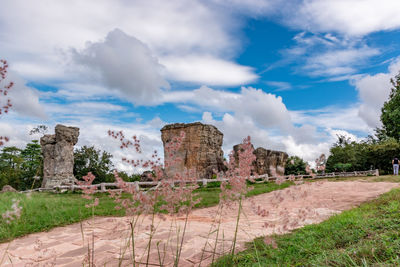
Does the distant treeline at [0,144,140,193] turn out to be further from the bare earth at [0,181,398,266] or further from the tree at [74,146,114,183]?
the bare earth at [0,181,398,266]

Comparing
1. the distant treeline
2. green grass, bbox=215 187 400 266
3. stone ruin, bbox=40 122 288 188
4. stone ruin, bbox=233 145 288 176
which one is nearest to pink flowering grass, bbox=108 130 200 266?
green grass, bbox=215 187 400 266

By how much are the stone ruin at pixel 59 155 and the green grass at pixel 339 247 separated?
15.2 m

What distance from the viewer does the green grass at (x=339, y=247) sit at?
237 cm

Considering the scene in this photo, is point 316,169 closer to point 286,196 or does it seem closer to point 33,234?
point 286,196

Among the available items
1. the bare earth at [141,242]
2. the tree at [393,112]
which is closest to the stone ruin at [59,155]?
the bare earth at [141,242]

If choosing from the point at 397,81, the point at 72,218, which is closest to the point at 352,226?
the point at 72,218

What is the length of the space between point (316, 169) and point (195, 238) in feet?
8.40

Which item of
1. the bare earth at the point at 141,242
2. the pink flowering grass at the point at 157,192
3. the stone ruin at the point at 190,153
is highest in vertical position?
the stone ruin at the point at 190,153

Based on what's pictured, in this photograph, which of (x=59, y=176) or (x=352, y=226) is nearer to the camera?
(x=352, y=226)

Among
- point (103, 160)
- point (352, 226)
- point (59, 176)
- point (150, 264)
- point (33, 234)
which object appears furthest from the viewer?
point (103, 160)

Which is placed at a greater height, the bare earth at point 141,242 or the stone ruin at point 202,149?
the stone ruin at point 202,149

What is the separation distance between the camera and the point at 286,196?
6.27ft

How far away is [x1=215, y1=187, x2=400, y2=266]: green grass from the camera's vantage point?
7.77 ft

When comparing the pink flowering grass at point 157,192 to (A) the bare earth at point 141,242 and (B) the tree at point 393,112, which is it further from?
(B) the tree at point 393,112
